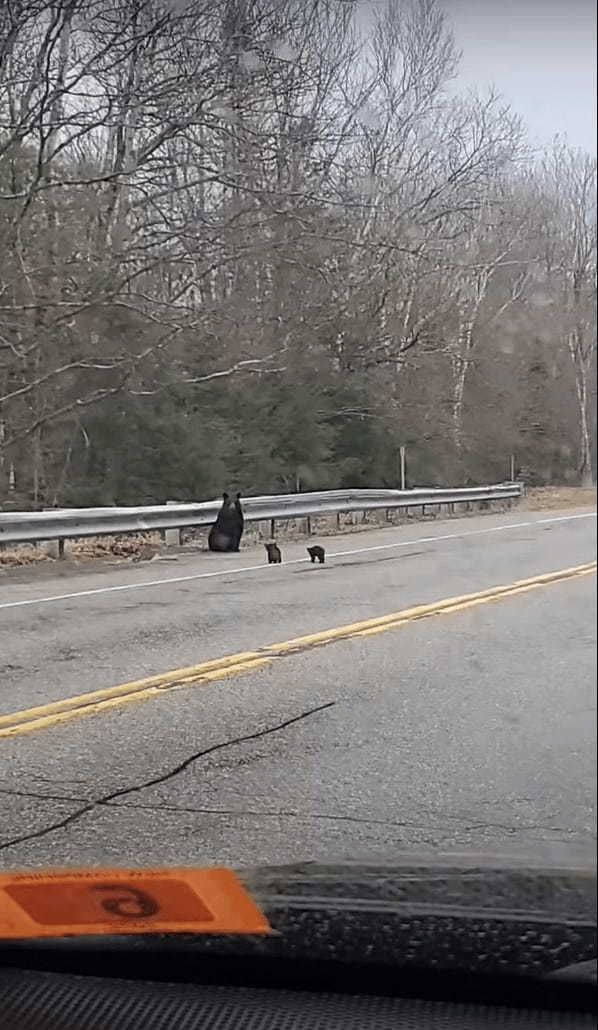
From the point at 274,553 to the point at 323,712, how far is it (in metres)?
0.68

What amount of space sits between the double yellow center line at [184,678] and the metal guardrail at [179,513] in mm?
444

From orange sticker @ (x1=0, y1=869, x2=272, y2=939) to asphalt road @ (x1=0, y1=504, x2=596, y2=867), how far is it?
1.87 feet

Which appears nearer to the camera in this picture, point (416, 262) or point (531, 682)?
point (531, 682)

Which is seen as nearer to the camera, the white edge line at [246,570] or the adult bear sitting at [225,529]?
the white edge line at [246,570]

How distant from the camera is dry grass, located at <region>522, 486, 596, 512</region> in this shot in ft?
8.06

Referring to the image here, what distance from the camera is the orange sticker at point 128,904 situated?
281 cm

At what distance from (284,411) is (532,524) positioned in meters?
1.34

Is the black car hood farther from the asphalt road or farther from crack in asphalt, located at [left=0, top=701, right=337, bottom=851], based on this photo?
crack in asphalt, located at [left=0, top=701, right=337, bottom=851]

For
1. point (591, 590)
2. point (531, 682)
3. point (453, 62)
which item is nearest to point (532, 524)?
point (531, 682)

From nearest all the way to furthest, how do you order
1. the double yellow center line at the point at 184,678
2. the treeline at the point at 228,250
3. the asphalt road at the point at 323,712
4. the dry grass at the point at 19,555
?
the asphalt road at the point at 323,712, the treeline at the point at 228,250, the double yellow center line at the point at 184,678, the dry grass at the point at 19,555

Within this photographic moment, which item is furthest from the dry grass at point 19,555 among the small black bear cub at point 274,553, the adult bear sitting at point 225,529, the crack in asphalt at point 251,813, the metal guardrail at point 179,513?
the crack in asphalt at point 251,813

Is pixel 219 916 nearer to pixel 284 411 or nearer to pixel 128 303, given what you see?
pixel 284 411

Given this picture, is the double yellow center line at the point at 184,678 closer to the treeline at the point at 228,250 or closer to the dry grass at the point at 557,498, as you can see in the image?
the treeline at the point at 228,250

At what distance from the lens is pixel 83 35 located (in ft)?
15.0
